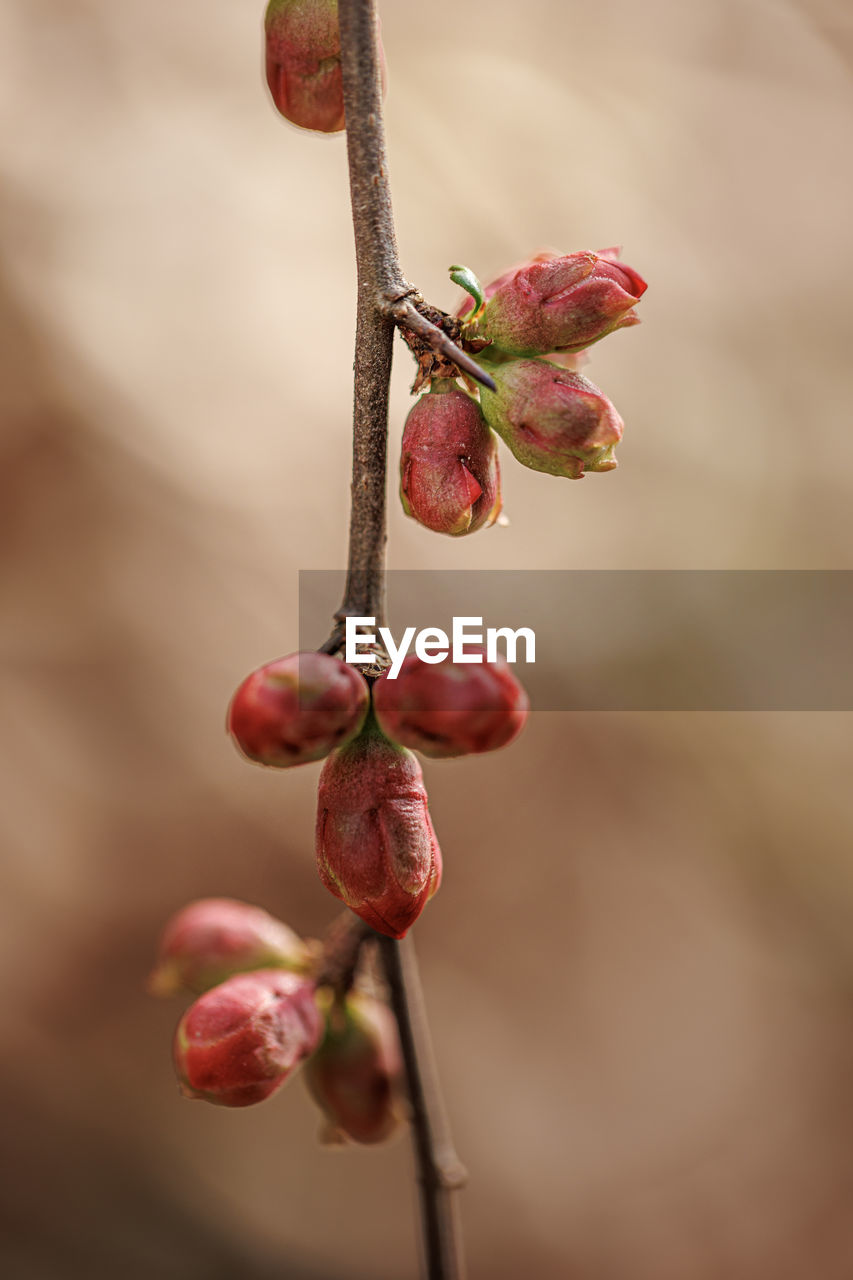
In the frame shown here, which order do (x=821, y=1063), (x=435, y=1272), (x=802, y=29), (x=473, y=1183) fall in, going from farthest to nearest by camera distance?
(x=802, y=29) < (x=821, y=1063) < (x=473, y=1183) < (x=435, y=1272)

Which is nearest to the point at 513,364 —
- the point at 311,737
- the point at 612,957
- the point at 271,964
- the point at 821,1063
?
the point at 311,737

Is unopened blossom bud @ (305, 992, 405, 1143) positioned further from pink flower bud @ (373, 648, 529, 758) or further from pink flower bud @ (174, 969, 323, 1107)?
pink flower bud @ (373, 648, 529, 758)

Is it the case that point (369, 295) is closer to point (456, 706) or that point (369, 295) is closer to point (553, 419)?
point (553, 419)

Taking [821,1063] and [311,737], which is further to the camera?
[821,1063]

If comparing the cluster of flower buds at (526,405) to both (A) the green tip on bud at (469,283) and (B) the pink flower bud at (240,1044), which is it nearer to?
(A) the green tip on bud at (469,283)

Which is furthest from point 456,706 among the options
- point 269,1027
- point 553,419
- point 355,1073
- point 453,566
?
point 453,566

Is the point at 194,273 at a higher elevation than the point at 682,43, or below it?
A: below

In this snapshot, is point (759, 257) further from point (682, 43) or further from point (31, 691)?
point (31, 691)

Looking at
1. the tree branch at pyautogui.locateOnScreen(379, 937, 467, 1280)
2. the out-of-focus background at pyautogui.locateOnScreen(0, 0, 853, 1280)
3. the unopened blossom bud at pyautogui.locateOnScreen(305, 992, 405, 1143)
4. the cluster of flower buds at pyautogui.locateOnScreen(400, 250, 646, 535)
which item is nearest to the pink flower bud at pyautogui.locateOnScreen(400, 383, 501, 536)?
the cluster of flower buds at pyautogui.locateOnScreen(400, 250, 646, 535)
